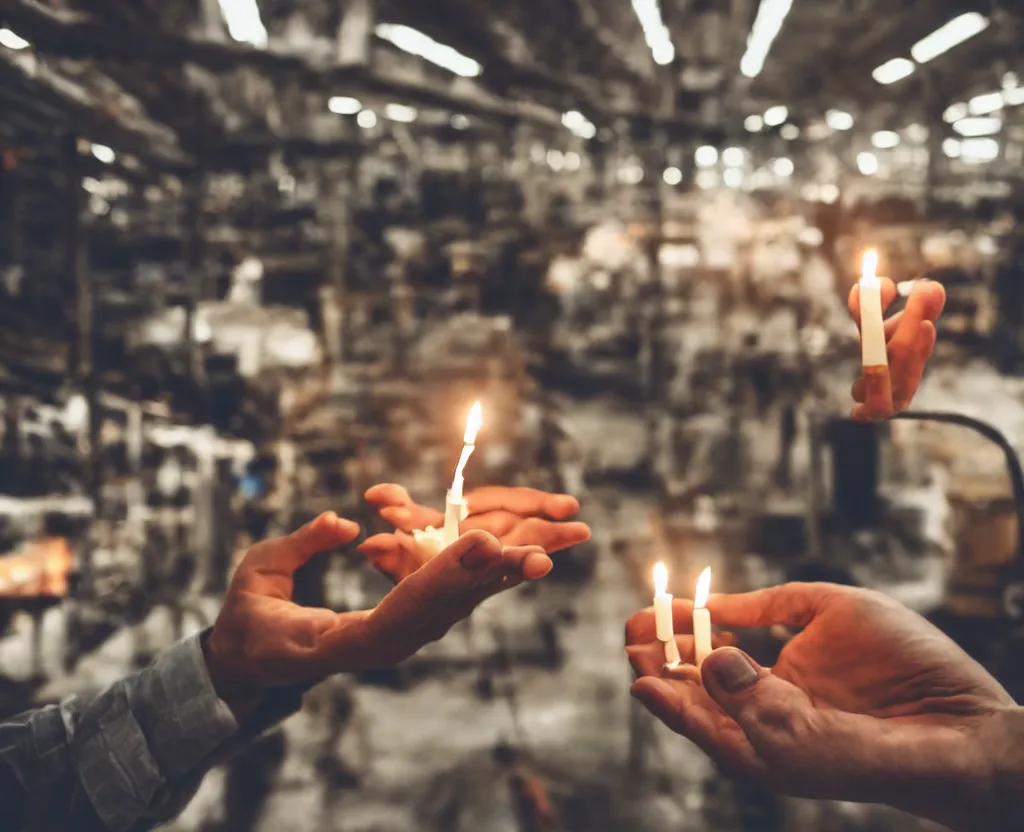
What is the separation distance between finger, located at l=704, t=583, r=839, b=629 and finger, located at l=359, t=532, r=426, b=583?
1.79ft

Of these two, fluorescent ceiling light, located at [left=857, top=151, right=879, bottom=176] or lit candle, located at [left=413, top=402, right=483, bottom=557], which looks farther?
fluorescent ceiling light, located at [left=857, top=151, right=879, bottom=176]

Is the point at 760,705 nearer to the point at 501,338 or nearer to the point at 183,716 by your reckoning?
the point at 183,716

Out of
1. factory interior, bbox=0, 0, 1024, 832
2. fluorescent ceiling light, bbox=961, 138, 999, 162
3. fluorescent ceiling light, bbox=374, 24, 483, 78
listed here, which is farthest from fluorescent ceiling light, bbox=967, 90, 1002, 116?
fluorescent ceiling light, bbox=374, 24, 483, 78

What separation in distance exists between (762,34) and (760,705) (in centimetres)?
224

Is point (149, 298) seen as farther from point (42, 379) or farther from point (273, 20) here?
point (273, 20)

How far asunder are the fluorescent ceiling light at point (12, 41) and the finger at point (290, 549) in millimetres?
1932

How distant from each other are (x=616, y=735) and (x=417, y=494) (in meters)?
1.31

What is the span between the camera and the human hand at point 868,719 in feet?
2.64

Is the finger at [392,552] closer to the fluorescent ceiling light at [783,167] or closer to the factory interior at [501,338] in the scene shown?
the factory interior at [501,338]

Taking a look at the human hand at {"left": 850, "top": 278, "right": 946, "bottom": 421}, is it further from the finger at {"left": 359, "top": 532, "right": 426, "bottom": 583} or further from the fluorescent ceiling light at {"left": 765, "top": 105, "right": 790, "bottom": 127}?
the fluorescent ceiling light at {"left": 765, "top": 105, "right": 790, "bottom": 127}

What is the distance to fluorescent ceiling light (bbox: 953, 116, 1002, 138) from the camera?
2.73 m

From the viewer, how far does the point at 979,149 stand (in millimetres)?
2809

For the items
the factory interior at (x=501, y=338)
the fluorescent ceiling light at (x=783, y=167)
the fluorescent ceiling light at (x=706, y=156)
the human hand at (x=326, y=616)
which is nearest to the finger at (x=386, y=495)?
the human hand at (x=326, y=616)

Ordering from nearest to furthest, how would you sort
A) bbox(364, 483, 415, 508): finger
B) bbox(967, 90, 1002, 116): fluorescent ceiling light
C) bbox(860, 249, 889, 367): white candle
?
1. bbox(860, 249, 889, 367): white candle
2. bbox(364, 483, 415, 508): finger
3. bbox(967, 90, 1002, 116): fluorescent ceiling light
